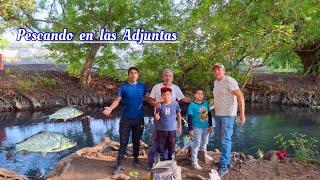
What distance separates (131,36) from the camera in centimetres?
1770

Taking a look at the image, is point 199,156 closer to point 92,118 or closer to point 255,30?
point 255,30

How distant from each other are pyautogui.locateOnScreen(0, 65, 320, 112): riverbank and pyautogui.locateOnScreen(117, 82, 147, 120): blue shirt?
10.6 metres

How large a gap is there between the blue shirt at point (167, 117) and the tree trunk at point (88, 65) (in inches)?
492

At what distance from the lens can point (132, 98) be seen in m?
6.01

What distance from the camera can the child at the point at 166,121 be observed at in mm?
5828

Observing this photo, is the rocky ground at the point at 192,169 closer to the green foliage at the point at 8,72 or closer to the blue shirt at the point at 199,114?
the blue shirt at the point at 199,114

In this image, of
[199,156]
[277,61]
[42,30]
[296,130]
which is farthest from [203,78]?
[199,156]

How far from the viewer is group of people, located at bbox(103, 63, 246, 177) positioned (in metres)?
5.85

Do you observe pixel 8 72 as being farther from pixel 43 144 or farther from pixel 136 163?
pixel 136 163

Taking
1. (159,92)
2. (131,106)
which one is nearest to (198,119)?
(159,92)

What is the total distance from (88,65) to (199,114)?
12.7 m

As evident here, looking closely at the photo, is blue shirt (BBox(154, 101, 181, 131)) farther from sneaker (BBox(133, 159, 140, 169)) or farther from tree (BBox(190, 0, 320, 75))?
tree (BBox(190, 0, 320, 75))

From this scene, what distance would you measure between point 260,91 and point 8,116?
9.88 meters

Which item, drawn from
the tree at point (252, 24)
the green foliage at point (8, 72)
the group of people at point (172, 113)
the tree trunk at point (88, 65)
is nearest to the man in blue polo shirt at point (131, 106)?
the group of people at point (172, 113)
